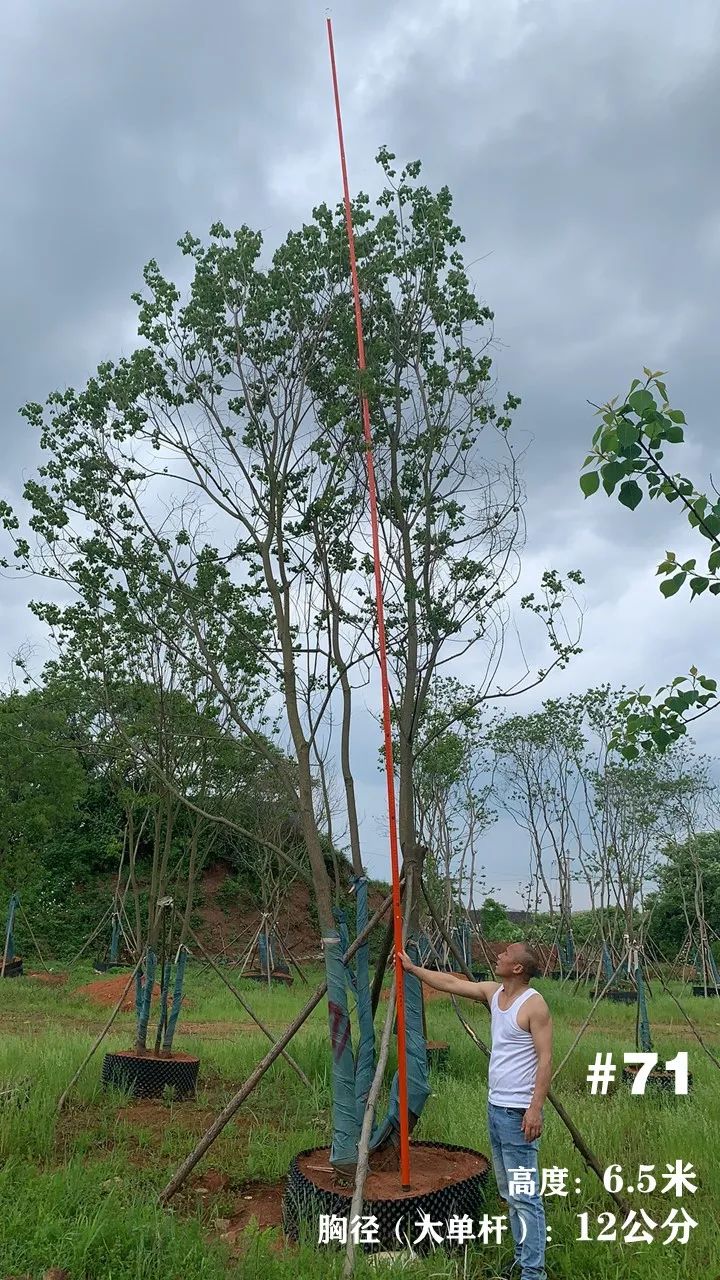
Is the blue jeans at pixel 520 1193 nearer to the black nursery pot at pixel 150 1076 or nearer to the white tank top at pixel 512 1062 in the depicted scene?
the white tank top at pixel 512 1062

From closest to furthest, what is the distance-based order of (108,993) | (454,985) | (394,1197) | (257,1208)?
(394,1197), (454,985), (257,1208), (108,993)

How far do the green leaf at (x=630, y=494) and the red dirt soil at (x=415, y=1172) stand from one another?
284cm

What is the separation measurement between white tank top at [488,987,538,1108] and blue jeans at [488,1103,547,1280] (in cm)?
5

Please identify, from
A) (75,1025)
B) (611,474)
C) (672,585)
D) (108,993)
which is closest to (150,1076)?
(672,585)

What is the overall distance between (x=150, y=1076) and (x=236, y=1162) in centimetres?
164

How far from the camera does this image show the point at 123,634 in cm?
970

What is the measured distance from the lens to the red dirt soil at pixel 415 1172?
4.19m

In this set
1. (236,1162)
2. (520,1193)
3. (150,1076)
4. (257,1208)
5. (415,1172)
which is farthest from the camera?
(150,1076)

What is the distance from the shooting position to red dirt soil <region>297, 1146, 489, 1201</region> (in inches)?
165

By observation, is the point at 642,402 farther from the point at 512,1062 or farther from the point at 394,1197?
the point at 394,1197

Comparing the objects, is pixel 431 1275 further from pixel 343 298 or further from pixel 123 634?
pixel 123 634

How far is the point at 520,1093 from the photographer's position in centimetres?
375

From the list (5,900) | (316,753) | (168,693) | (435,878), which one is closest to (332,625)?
(316,753)

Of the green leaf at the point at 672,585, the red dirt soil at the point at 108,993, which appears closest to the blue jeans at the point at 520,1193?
the green leaf at the point at 672,585
